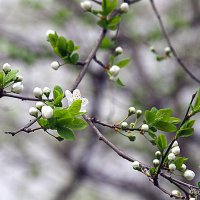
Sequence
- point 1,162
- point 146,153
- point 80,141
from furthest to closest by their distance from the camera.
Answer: point 1,162, point 80,141, point 146,153

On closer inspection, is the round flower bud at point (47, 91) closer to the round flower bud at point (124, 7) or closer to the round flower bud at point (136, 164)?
the round flower bud at point (136, 164)

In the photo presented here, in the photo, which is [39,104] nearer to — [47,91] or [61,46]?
[47,91]

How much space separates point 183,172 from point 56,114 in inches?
15.6

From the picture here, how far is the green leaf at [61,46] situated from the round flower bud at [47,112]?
0.43m

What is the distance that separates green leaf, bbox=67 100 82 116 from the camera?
1317 mm

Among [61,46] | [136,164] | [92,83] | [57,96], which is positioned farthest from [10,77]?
[92,83]

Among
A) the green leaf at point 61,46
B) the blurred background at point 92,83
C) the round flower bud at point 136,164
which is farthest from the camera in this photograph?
the blurred background at point 92,83

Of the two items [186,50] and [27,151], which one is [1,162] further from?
[186,50]

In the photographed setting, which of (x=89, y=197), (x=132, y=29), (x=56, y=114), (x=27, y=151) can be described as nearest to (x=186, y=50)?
(x=132, y=29)

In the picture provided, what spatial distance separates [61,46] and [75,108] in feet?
1.33

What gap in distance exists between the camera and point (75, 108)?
1.33 metres

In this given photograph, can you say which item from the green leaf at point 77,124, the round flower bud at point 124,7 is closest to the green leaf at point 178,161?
the green leaf at point 77,124

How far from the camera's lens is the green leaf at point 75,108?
1317mm

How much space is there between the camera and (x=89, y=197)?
6.62 meters
